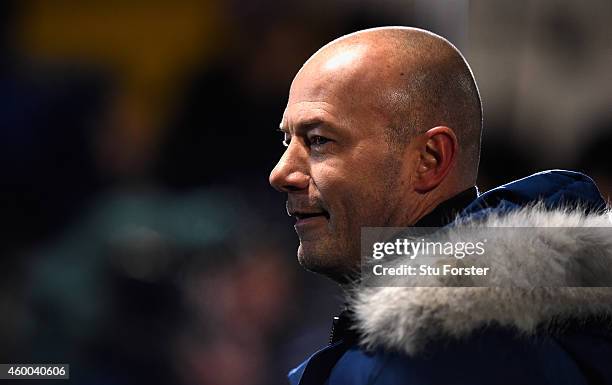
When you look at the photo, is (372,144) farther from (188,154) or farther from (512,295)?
(188,154)

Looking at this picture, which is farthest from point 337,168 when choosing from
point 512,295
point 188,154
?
point 188,154

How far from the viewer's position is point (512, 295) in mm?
1363

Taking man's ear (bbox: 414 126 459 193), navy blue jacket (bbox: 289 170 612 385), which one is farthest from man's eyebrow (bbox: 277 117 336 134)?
navy blue jacket (bbox: 289 170 612 385)

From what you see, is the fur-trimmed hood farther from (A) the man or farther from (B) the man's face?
(B) the man's face

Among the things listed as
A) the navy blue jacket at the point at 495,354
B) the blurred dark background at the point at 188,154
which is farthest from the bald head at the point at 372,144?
the blurred dark background at the point at 188,154

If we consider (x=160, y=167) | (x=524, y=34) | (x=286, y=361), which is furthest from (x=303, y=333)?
(x=524, y=34)

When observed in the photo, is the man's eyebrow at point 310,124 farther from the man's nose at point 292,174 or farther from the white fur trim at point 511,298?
the white fur trim at point 511,298

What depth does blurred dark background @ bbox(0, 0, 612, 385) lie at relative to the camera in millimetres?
3850

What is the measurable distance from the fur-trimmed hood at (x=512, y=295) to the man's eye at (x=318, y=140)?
41 cm

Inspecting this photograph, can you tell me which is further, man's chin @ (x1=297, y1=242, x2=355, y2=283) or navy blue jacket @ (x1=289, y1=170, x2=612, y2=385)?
man's chin @ (x1=297, y1=242, x2=355, y2=283)

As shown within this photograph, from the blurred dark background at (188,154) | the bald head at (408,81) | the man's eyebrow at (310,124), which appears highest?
the bald head at (408,81)

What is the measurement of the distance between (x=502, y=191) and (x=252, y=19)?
115 inches

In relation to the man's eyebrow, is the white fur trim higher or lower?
lower

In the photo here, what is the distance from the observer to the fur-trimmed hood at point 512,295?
1.34m
